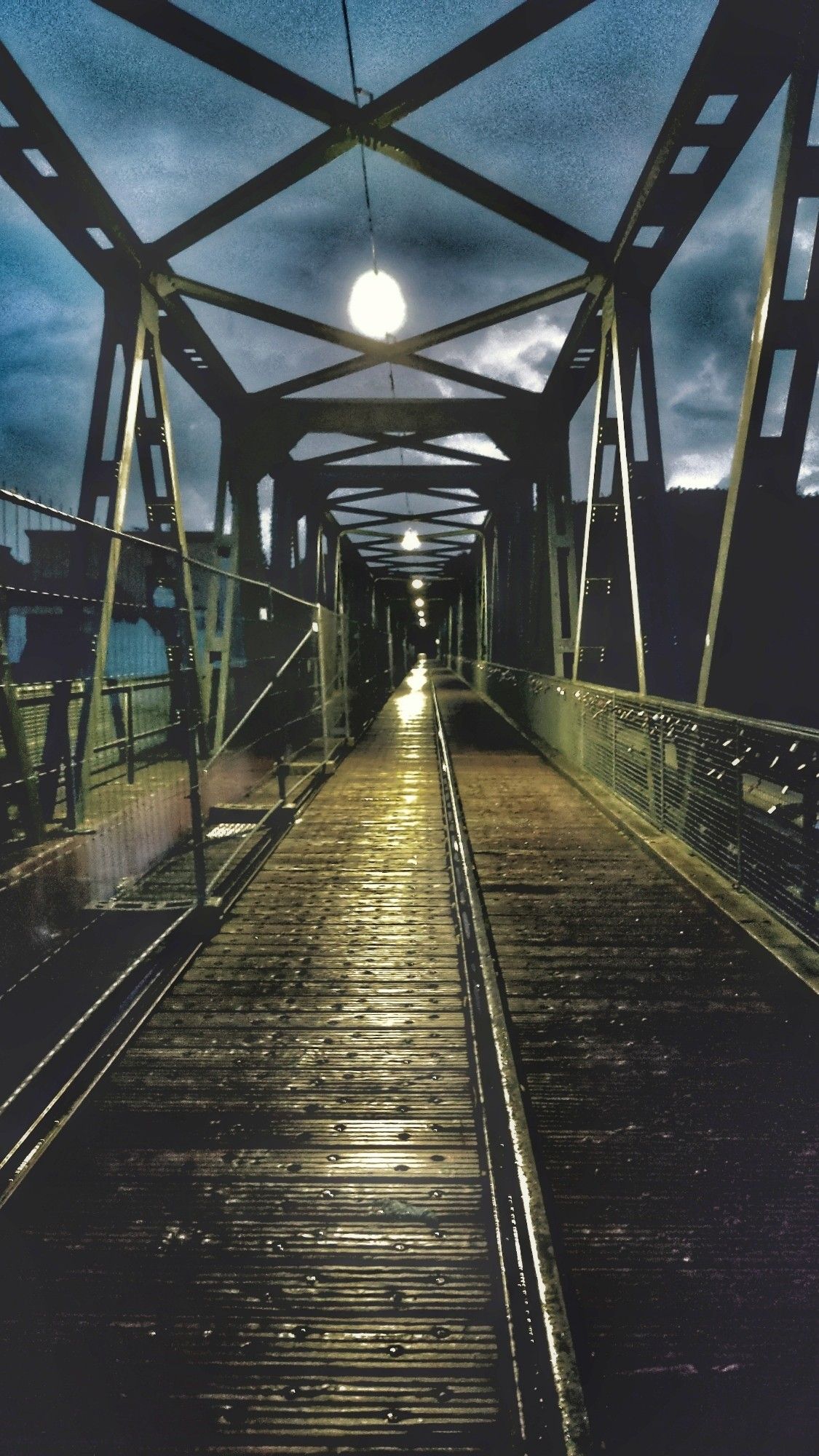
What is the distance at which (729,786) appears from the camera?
487 centimetres

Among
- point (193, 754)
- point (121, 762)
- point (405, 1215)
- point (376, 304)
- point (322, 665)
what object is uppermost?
point (376, 304)

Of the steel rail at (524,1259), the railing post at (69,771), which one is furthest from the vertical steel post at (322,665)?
the steel rail at (524,1259)

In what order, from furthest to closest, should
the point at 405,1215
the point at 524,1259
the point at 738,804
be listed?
1. the point at 738,804
2. the point at 405,1215
3. the point at 524,1259

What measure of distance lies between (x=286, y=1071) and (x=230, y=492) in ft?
39.1

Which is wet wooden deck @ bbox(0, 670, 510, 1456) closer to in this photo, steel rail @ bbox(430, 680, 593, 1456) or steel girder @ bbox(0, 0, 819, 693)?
steel rail @ bbox(430, 680, 593, 1456)

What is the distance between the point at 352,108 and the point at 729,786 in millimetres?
7164

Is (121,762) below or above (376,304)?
below

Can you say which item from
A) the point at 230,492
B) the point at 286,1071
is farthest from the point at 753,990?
the point at 230,492

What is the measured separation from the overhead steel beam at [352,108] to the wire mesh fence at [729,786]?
558 cm

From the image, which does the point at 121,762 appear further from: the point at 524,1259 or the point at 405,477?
the point at 405,477

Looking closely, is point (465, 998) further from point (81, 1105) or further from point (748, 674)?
point (748, 674)

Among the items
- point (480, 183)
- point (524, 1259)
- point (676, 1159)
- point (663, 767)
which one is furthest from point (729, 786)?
point (480, 183)

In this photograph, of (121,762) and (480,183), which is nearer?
(480,183)

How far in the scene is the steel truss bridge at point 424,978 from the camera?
176cm
